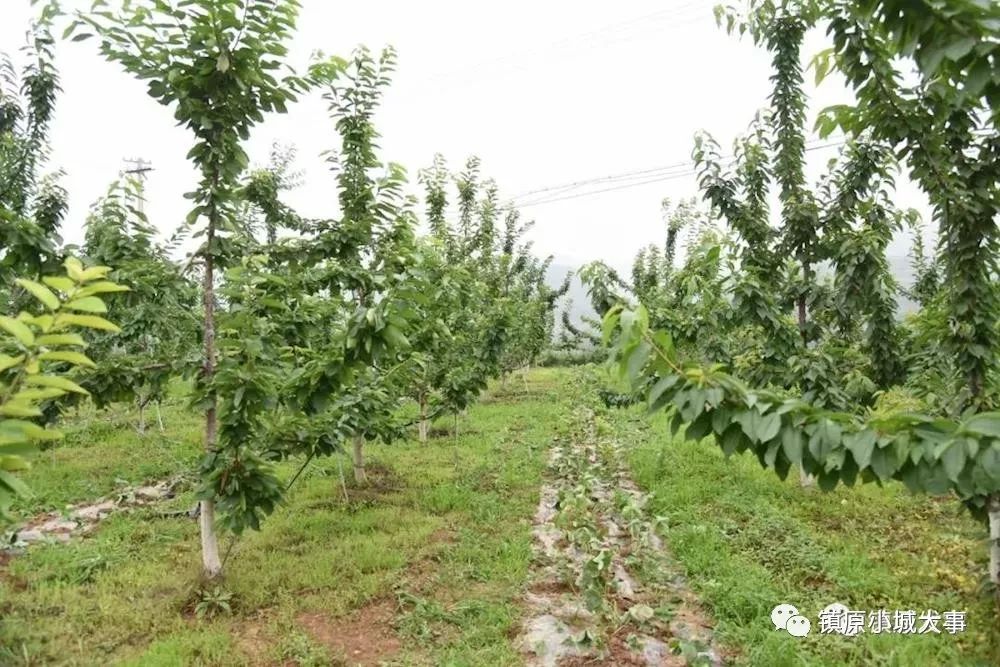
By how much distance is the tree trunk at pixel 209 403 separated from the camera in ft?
14.5

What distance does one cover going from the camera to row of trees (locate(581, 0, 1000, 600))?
1726mm

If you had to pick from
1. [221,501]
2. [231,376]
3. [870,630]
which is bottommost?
[870,630]

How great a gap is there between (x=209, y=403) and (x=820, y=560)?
16.0ft

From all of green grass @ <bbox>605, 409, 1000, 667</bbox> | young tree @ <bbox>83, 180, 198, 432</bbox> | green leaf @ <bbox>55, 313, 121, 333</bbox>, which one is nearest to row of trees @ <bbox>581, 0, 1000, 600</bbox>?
green grass @ <bbox>605, 409, 1000, 667</bbox>

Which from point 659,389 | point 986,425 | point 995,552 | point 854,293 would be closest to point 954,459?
point 986,425

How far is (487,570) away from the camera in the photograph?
516 centimetres

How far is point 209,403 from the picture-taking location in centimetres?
425

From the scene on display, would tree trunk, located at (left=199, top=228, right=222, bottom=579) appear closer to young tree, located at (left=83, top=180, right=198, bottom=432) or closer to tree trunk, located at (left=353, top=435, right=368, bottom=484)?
young tree, located at (left=83, top=180, right=198, bottom=432)

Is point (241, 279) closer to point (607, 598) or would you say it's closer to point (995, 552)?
point (607, 598)

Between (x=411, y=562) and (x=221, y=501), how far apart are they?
1.82 m

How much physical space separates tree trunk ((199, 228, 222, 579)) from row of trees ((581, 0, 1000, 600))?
2.80m

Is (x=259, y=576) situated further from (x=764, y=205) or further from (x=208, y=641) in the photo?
(x=764, y=205)

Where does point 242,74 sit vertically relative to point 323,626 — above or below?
above

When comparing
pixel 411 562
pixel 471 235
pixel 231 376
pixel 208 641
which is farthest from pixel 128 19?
pixel 471 235
